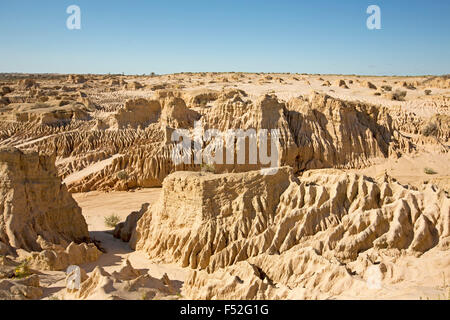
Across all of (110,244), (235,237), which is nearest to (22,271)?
(110,244)

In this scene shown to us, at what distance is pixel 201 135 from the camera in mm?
22203

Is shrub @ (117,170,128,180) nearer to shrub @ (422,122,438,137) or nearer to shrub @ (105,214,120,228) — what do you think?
shrub @ (105,214,120,228)

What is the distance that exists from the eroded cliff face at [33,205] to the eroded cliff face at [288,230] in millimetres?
2607

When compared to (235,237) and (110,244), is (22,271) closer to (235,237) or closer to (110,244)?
(110,244)

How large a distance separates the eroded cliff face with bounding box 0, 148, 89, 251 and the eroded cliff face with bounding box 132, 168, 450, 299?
2.61 meters

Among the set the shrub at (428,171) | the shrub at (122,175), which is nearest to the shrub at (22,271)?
the shrub at (122,175)

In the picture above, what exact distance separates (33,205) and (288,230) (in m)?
7.49

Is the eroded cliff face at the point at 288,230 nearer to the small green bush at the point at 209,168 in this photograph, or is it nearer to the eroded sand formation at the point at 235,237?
the eroded sand formation at the point at 235,237

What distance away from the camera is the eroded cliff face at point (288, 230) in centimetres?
839

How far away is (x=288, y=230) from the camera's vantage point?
10.3 meters

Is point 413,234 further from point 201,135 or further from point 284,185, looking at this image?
point 201,135

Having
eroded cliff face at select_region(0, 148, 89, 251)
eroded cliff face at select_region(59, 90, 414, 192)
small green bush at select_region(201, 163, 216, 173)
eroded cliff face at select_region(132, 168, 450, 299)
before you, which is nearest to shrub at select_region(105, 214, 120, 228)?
eroded cliff face at select_region(0, 148, 89, 251)
